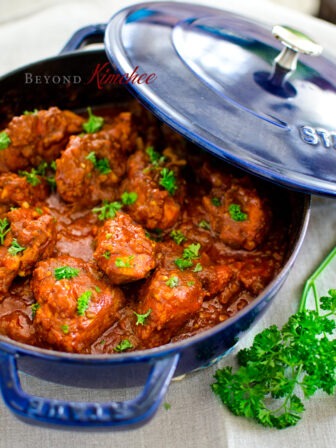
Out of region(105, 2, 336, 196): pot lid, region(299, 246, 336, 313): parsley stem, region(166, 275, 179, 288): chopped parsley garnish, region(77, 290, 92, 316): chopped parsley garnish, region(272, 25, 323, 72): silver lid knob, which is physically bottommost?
region(299, 246, 336, 313): parsley stem

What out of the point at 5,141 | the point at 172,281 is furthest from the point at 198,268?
the point at 5,141

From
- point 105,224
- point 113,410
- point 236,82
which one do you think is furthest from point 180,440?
point 236,82

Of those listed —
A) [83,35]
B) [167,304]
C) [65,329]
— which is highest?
[83,35]

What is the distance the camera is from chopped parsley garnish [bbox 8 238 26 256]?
8.50 ft

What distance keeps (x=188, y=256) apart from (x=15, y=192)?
3.19ft

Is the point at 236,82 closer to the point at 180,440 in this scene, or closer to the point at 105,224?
the point at 105,224

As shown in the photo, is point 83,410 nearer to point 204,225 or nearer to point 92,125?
point 204,225

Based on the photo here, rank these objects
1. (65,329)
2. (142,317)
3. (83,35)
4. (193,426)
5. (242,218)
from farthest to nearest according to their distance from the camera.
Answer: (83,35) < (242,218) < (193,426) < (142,317) < (65,329)

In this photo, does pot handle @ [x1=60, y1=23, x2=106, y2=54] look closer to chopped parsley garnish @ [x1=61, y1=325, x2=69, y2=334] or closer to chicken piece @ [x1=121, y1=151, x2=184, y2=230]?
chicken piece @ [x1=121, y1=151, x2=184, y2=230]

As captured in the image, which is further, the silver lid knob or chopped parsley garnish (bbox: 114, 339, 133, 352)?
the silver lid knob

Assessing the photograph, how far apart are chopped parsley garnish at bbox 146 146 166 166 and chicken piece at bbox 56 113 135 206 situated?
171 mm

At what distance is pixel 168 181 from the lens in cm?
295

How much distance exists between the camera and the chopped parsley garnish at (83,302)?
2374 millimetres

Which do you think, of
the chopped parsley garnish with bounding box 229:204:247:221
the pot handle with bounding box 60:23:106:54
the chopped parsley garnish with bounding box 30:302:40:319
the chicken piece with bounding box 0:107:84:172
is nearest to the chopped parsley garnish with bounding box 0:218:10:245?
the chopped parsley garnish with bounding box 30:302:40:319
